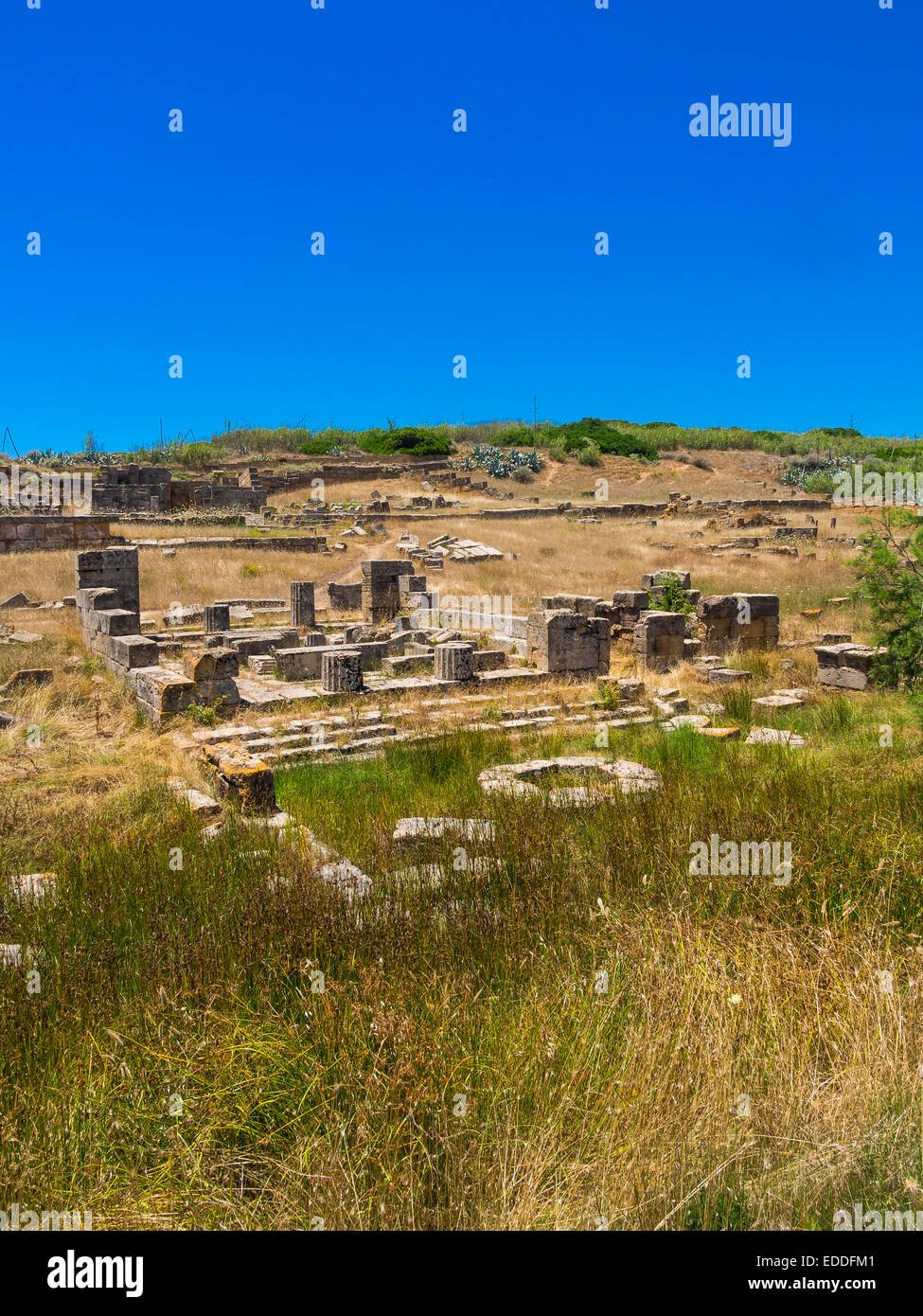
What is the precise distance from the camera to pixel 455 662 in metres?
13.3

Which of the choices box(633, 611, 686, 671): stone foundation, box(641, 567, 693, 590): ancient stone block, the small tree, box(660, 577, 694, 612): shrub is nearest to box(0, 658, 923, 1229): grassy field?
the small tree

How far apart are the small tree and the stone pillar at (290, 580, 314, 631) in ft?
37.3

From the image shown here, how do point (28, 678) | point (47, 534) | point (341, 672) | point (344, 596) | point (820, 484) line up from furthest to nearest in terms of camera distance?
point (820, 484) → point (47, 534) → point (344, 596) → point (341, 672) → point (28, 678)

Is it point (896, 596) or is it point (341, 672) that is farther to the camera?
point (341, 672)

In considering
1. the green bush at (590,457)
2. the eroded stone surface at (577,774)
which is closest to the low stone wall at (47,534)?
the eroded stone surface at (577,774)

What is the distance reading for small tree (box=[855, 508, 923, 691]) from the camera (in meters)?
8.88

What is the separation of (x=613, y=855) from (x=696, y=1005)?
5.86ft

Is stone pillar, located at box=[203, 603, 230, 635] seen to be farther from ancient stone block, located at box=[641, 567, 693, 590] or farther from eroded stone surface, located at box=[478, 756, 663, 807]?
eroded stone surface, located at box=[478, 756, 663, 807]

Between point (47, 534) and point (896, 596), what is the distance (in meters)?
22.5

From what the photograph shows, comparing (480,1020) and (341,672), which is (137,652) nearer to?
(341,672)

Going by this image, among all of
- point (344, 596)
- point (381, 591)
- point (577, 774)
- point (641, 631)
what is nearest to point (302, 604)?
point (381, 591)

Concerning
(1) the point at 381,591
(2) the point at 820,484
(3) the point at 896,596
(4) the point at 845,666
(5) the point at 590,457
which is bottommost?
(4) the point at 845,666

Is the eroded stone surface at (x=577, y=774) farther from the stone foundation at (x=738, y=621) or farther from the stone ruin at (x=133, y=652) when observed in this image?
the stone foundation at (x=738, y=621)
